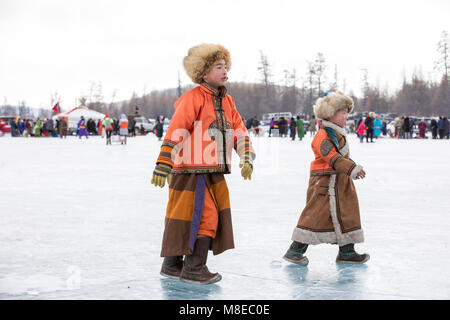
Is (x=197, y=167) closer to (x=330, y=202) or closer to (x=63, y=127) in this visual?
(x=330, y=202)

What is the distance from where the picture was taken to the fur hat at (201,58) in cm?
323

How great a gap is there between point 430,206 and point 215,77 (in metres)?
3.71

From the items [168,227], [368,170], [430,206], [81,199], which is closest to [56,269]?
[168,227]

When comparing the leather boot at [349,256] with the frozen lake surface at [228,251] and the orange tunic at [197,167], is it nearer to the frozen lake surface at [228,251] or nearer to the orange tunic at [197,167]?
the frozen lake surface at [228,251]

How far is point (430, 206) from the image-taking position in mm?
6113

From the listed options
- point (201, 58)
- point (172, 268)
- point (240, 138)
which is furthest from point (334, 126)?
point (172, 268)

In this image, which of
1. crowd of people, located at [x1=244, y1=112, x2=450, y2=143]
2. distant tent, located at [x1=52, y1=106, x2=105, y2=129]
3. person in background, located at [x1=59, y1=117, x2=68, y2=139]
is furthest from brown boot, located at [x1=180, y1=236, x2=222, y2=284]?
distant tent, located at [x1=52, y1=106, x2=105, y2=129]

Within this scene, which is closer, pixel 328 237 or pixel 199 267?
pixel 199 267

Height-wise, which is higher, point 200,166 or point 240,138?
point 240,138

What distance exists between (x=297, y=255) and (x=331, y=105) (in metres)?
0.92

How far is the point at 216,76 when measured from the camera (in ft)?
10.6

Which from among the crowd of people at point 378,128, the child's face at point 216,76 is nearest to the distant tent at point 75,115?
the crowd of people at point 378,128

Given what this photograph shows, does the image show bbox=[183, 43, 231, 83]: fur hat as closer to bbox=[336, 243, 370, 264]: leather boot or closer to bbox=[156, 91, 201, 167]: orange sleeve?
bbox=[156, 91, 201, 167]: orange sleeve

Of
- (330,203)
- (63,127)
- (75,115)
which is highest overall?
(75,115)
